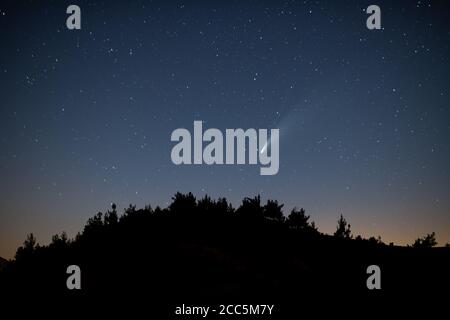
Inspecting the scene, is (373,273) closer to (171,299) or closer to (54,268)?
(171,299)

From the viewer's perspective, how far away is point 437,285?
34.5 feet

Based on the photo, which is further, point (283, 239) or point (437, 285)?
point (283, 239)

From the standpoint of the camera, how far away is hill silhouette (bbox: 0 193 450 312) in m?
9.90

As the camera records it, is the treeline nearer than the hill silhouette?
No

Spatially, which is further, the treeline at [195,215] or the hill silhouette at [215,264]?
the treeline at [195,215]

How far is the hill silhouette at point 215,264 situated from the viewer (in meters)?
9.90

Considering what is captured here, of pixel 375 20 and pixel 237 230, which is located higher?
pixel 375 20

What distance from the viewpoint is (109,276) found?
11.1 m

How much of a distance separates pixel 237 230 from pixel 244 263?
313 centimetres

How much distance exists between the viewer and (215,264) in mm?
11367
